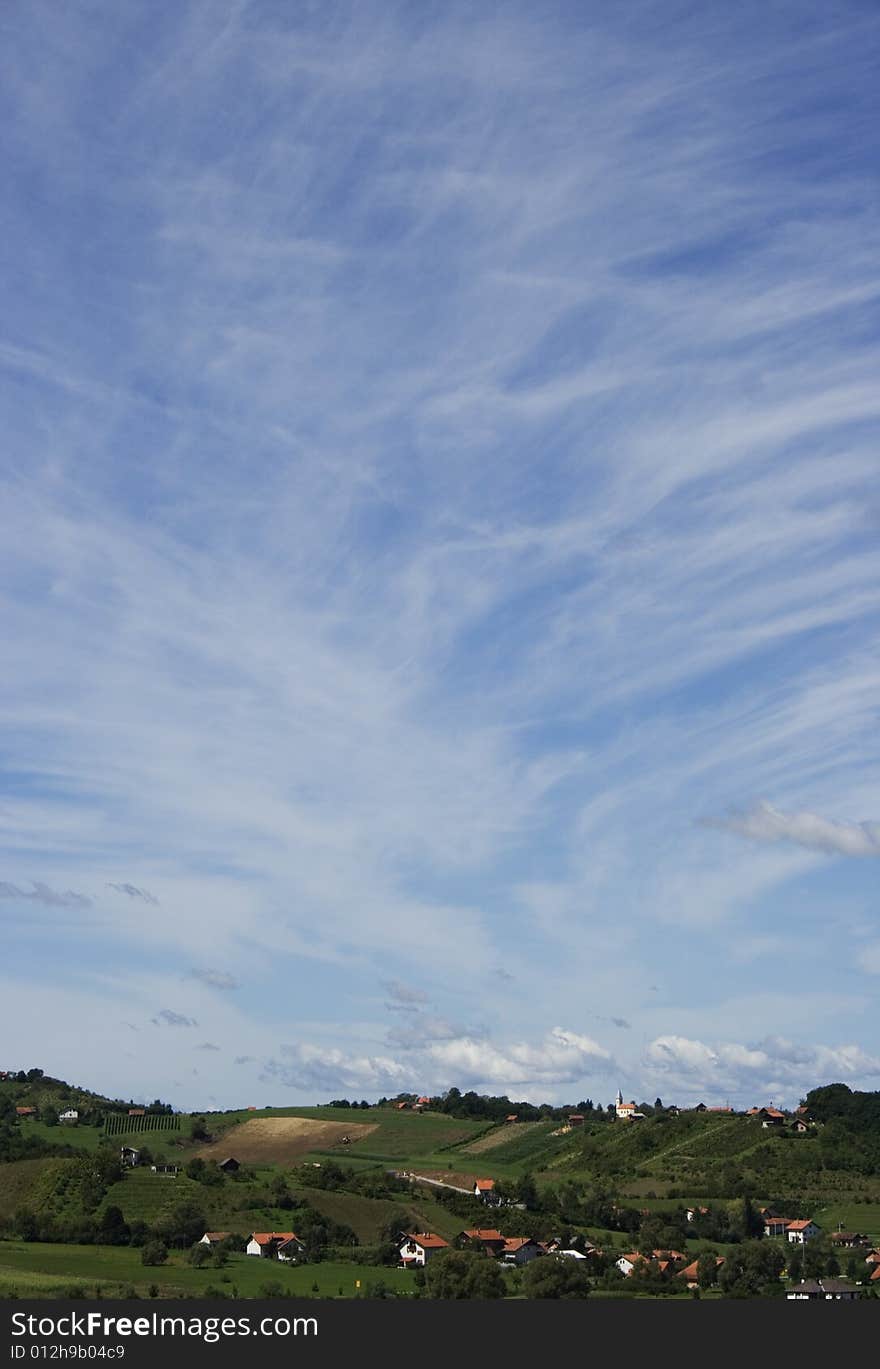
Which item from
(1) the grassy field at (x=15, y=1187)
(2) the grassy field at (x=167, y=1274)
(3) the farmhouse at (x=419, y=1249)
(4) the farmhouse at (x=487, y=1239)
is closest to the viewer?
(2) the grassy field at (x=167, y=1274)

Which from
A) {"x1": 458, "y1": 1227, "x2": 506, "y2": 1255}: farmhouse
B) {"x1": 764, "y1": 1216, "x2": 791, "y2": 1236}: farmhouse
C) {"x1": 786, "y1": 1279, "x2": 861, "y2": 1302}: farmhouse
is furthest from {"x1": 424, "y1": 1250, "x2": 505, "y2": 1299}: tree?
{"x1": 764, "y1": 1216, "x2": 791, "y2": 1236}: farmhouse

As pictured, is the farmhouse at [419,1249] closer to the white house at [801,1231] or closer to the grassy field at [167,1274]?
the grassy field at [167,1274]

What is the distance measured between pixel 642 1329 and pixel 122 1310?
4007cm

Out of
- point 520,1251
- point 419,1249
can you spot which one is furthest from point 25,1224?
point 520,1251

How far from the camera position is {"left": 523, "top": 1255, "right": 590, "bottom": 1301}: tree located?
431ft

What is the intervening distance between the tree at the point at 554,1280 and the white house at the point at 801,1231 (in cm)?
4954

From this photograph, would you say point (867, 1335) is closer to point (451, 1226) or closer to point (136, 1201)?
point (451, 1226)

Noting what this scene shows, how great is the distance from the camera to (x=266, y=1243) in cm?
16212

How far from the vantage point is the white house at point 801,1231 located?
182 metres

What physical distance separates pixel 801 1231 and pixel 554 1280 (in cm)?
6307

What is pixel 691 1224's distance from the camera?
19038cm

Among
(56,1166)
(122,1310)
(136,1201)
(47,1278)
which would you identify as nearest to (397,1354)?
(122,1310)

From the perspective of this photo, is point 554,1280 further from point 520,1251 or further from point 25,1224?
point 25,1224

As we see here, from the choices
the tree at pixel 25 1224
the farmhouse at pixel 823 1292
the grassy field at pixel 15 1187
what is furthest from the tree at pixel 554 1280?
the grassy field at pixel 15 1187
